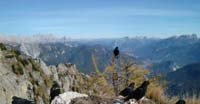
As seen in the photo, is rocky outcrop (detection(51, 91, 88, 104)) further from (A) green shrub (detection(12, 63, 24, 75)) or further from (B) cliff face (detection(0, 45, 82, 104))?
(A) green shrub (detection(12, 63, 24, 75))

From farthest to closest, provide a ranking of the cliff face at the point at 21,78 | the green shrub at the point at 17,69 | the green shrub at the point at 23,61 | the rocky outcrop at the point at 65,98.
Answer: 1. the green shrub at the point at 23,61
2. the green shrub at the point at 17,69
3. the cliff face at the point at 21,78
4. the rocky outcrop at the point at 65,98

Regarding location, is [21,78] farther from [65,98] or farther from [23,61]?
[65,98]

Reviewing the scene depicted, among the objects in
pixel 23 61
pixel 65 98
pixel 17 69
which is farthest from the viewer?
pixel 23 61

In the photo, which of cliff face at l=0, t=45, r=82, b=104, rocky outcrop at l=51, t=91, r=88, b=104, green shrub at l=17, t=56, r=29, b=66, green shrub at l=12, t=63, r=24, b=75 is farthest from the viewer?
green shrub at l=17, t=56, r=29, b=66

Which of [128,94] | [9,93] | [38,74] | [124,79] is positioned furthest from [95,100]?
[38,74]

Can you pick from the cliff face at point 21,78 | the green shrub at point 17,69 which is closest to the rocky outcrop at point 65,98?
the cliff face at point 21,78

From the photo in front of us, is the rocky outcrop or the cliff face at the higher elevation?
the rocky outcrop

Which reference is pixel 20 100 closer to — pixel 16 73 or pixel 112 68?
pixel 112 68

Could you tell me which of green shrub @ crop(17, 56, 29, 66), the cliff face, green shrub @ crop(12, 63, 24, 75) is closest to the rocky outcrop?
the cliff face

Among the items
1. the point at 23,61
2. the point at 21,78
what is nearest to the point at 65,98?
the point at 21,78

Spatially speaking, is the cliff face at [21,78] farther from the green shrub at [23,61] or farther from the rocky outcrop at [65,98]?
the rocky outcrop at [65,98]

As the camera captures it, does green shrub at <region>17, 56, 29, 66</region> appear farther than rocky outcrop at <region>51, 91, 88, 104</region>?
Yes

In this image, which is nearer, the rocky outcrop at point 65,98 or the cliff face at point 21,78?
the rocky outcrop at point 65,98

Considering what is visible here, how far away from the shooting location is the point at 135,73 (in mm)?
19391
